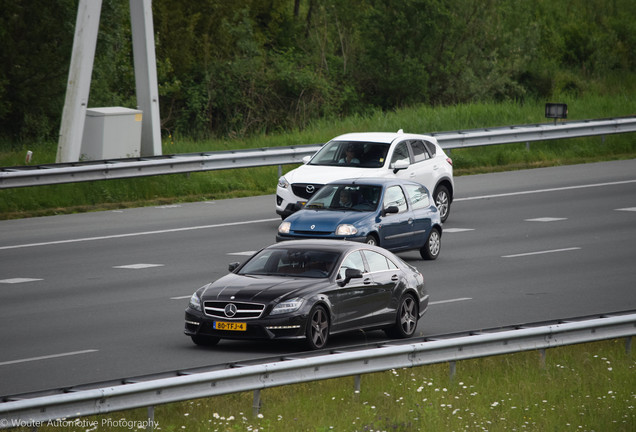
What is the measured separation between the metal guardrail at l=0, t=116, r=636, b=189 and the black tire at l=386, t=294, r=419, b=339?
12040 mm

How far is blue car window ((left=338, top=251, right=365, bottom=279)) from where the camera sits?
49.5ft

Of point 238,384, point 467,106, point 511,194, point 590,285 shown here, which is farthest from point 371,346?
point 467,106

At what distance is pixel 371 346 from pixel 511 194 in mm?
17052

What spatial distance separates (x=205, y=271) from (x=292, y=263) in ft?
15.8

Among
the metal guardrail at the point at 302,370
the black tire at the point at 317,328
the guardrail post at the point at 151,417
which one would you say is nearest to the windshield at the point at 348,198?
the black tire at the point at 317,328

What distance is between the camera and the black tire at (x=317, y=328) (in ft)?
46.0

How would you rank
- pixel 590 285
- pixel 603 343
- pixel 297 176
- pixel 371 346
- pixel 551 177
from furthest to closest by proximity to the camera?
pixel 551 177 < pixel 297 176 < pixel 590 285 < pixel 603 343 < pixel 371 346

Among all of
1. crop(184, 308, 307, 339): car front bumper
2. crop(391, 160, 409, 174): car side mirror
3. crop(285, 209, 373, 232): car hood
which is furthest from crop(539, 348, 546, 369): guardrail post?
crop(391, 160, 409, 174): car side mirror

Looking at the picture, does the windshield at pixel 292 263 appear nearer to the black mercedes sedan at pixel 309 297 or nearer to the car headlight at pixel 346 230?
the black mercedes sedan at pixel 309 297

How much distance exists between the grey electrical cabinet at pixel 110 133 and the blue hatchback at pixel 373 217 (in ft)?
28.9

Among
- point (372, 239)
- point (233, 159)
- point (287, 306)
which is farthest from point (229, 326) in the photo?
point (233, 159)

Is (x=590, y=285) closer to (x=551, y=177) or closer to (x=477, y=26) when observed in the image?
(x=551, y=177)

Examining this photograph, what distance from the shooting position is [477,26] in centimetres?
5075

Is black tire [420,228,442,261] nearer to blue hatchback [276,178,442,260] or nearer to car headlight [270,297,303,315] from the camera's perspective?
blue hatchback [276,178,442,260]
